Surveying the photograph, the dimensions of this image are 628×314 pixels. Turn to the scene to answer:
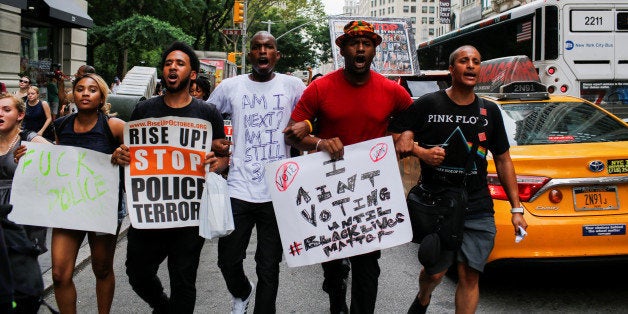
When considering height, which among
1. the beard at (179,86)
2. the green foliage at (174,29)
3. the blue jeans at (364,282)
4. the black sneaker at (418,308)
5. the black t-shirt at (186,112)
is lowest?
the black sneaker at (418,308)

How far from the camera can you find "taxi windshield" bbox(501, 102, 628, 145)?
5.19 m

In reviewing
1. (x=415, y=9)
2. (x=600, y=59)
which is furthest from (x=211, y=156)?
(x=415, y=9)

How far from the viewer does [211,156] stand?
379 cm

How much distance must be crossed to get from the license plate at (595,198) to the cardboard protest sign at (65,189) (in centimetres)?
323

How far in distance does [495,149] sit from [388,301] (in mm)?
1707

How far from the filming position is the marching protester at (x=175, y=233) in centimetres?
376

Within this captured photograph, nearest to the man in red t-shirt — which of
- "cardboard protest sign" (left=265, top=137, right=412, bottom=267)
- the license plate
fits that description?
"cardboard protest sign" (left=265, top=137, right=412, bottom=267)

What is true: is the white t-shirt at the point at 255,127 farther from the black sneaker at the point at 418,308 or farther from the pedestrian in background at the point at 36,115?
the pedestrian in background at the point at 36,115

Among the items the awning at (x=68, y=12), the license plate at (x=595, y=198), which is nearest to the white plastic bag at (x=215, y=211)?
the license plate at (x=595, y=198)

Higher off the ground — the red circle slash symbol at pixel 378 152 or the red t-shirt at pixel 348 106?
the red t-shirt at pixel 348 106

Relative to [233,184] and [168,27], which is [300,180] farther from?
[168,27]

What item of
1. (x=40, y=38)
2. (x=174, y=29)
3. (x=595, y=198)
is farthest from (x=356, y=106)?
(x=174, y=29)

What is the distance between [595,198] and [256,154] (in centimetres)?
250

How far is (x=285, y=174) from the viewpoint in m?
3.70
